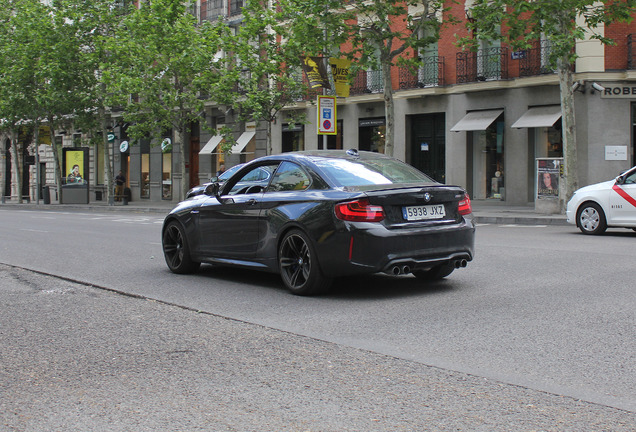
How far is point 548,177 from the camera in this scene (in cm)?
2366

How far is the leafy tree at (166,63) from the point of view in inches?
1395

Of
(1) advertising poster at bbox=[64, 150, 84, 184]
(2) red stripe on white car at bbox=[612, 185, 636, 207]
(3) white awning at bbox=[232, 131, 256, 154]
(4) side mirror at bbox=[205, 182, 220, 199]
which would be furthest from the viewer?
(1) advertising poster at bbox=[64, 150, 84, 184]

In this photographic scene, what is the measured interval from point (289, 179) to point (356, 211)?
115 centimetres

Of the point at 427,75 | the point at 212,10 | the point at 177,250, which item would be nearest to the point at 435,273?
the point at 177,250

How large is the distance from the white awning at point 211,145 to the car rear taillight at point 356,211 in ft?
113

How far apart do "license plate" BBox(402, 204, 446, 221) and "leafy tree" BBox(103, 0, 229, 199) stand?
89.7 ft

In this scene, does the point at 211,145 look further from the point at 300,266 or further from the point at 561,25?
the point at 300,266

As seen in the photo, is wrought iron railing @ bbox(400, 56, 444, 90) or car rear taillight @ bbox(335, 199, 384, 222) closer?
car rear taillight @ bbox(335, 199, 384, 222)

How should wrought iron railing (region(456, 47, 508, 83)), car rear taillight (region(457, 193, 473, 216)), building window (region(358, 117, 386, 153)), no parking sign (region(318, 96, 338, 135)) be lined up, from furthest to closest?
building window (region(358, 117, 386, 153))
wrought iron railing (region(456, 47, 508, 83))
no parking sign (region(318, 96, 338, 135))
car rear taillight (region(457, 193, 473, 216))

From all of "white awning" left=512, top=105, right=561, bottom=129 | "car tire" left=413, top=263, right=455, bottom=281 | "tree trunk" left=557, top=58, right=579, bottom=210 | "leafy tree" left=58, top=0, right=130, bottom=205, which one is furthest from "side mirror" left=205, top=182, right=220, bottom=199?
"leafy tree" left=58, top=0, right=130, bottom=205

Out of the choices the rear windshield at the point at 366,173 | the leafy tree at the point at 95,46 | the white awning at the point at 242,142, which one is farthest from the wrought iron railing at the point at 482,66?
the rear windshield at the point at 366,173

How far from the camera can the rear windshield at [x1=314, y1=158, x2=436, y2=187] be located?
7.95 m

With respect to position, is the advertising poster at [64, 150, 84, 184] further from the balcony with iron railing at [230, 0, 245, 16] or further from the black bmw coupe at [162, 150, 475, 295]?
the black bmw coupe at [162, 150, 475, 295]

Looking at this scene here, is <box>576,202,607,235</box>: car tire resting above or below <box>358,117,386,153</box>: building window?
below
